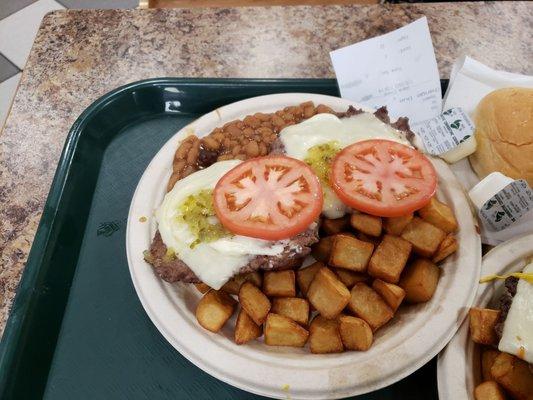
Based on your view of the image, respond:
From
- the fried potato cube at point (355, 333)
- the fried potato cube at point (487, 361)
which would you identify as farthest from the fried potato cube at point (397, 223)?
the fried potato cube at point (487, 361)

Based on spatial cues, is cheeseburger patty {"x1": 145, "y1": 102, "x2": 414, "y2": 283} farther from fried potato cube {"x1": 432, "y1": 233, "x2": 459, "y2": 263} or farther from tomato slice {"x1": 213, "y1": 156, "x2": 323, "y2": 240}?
fried potato cube {"x1": 432, "y1": 233, "x2": 459, "y2": 263}

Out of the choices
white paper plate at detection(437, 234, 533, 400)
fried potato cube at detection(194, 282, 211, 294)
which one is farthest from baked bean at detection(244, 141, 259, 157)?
white paper plate at detection(437, 234, 533, 400)

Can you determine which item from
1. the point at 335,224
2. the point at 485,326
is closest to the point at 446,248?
the point at 485,326

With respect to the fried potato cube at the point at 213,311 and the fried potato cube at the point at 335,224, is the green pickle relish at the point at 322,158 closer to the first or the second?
the fried potato cube at the point at 335,224

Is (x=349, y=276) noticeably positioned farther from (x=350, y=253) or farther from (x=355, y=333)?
(x=355, y=333)

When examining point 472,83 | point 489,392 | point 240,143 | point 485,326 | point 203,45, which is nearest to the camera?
point 489,392

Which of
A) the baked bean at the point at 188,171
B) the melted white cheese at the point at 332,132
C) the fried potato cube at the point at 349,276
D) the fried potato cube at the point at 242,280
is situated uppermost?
the melted white cheese at the point at 332,132
